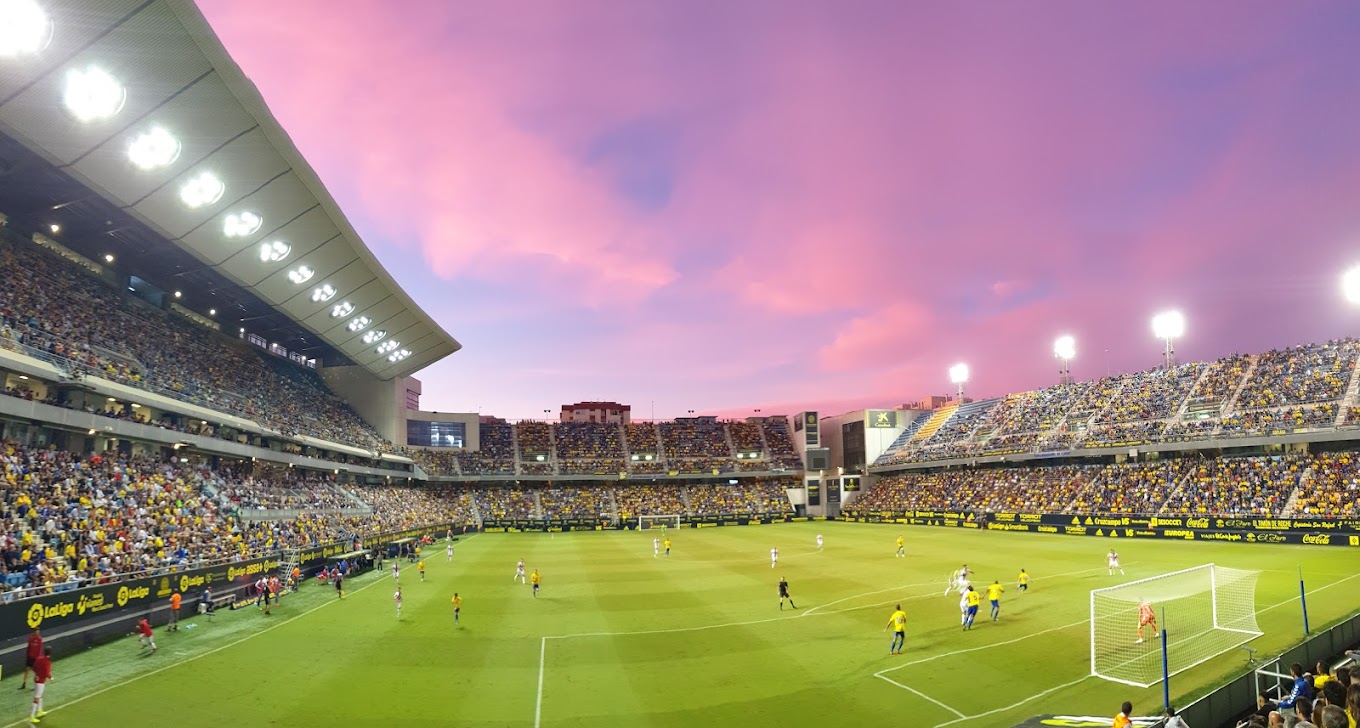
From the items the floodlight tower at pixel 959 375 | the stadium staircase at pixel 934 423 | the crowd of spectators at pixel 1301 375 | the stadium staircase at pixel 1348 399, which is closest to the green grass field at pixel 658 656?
the stadium staircase at pixel 1348 399

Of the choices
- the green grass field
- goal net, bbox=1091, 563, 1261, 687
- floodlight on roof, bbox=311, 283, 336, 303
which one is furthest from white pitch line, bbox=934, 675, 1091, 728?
floodlight on roof, bbox=311, 283, 336, 303

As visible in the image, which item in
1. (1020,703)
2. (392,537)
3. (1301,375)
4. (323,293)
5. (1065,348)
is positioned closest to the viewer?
(1020,703)

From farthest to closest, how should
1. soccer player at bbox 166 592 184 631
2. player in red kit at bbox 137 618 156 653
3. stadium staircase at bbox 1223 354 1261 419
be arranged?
stadium staircase at bbox 1223 354 1261 419 → soccer player at bbox 166 592 184 631 → player in red kit at bbox 137 618 156 653

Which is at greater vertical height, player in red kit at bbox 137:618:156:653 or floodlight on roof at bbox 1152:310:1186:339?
floodlight on roof at bbox 1152:310:1186:339

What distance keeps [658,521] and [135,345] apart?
58075 mm

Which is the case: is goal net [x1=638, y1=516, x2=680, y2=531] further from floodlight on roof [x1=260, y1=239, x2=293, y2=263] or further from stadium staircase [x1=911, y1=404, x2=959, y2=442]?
floodlight on roof [x1=260, y1=239, x2=293, y2=263]

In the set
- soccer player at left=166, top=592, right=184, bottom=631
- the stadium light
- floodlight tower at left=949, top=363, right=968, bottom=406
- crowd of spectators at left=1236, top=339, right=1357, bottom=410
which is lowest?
soccer player at left=166, top=592, right=184, bottom=631

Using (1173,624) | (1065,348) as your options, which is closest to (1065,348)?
(1065,348)

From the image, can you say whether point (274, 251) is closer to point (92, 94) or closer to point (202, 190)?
point (202, 190)

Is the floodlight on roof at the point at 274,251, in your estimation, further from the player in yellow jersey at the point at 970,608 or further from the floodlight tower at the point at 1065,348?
the floodlight tower at the point at 1065,348

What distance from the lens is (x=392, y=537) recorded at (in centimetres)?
5403

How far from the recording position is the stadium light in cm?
4966

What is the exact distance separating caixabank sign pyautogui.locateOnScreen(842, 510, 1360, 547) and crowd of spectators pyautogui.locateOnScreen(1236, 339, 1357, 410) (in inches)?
553

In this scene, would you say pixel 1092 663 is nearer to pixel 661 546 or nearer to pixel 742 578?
pixel 742 578
